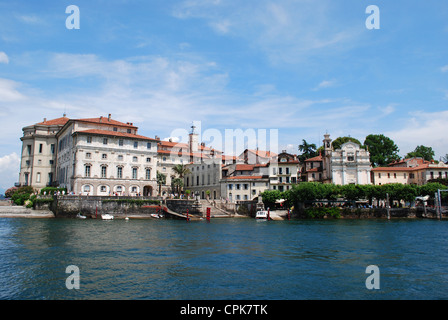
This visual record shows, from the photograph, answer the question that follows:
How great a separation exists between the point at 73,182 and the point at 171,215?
18.1 meters

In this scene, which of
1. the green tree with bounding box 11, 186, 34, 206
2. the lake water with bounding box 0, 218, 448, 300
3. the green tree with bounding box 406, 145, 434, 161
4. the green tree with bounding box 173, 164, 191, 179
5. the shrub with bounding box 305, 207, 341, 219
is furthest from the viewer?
the green tree with bounding box 406, 145, 434, 161

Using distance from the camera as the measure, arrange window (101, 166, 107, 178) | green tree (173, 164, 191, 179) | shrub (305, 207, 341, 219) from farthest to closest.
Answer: green tree (173, 164, 191, 179) < window (101, 166, 107, 178) < shrub (305, 207, 341, 219)

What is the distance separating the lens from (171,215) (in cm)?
5631

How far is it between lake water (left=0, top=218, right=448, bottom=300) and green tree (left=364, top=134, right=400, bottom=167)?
6588 centimetres

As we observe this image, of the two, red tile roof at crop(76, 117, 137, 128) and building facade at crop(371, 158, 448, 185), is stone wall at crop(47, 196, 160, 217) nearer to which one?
red tile roof at crop(76, 117, 137, 128)

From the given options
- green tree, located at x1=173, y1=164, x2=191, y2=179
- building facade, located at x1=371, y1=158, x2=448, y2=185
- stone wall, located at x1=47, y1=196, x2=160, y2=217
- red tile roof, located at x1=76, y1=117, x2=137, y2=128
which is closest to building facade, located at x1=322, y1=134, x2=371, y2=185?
building facade, located at x1=371, y1=158, x2=448, y2=185

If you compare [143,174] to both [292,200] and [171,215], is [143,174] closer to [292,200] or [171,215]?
[171,215]

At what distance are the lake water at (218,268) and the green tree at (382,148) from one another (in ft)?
216

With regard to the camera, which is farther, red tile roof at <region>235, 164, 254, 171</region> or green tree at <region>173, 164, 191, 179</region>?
green tree at <region>173, 164, 191, 179</region>

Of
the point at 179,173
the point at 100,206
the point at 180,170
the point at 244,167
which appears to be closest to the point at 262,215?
the point at 244,167

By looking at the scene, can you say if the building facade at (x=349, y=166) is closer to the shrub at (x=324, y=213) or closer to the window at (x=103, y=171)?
the shrub at (x=324, y=213)

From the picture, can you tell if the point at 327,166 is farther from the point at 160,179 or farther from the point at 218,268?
the point at 218,268

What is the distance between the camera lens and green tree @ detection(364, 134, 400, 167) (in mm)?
88250
